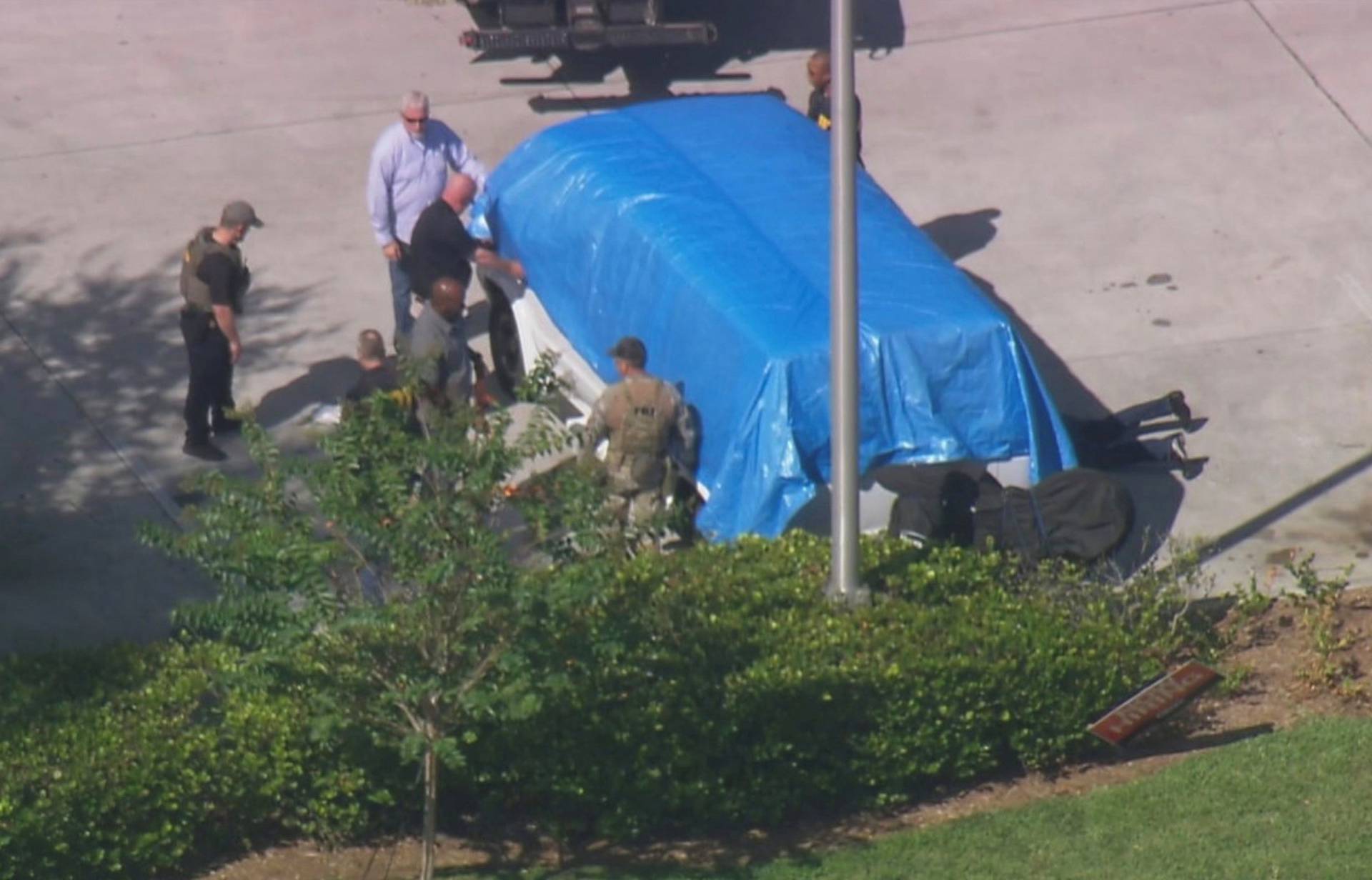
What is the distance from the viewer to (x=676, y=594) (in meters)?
9.32

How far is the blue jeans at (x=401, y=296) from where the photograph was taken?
13.6 m

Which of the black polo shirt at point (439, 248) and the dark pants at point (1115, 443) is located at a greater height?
the black polo shirt at point (439, 248)

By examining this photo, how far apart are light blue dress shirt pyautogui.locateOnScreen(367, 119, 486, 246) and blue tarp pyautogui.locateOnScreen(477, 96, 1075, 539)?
0.39m

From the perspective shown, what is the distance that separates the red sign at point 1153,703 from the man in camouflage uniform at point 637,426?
2.91m

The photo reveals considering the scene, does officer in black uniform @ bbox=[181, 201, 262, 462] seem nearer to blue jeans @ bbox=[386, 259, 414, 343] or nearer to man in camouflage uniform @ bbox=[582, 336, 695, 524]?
blue jeans @ bbox=[386, 259, 414, 343]

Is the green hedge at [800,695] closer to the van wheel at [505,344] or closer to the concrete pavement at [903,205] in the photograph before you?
the concrete pavement at [903,205]

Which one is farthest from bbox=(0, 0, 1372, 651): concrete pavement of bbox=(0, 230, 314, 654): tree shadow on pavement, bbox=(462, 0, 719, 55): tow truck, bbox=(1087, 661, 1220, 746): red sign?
bbox=(1087, 661, 1220, 746): red sign

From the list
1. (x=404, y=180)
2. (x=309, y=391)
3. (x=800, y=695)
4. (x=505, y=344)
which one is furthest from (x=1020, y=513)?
(x=404, y=180)

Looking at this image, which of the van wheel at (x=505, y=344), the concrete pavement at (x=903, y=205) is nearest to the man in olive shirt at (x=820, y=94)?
the concrete pavement at (x=903, y=205)

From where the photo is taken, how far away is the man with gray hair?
45.0ft

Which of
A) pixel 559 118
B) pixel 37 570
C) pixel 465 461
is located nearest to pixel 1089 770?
pixel 465 461

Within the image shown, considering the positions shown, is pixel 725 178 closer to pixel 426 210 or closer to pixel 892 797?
pixel 426 210

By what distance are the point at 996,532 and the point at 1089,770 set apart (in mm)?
1539

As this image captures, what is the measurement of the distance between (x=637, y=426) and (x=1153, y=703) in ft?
10.6
